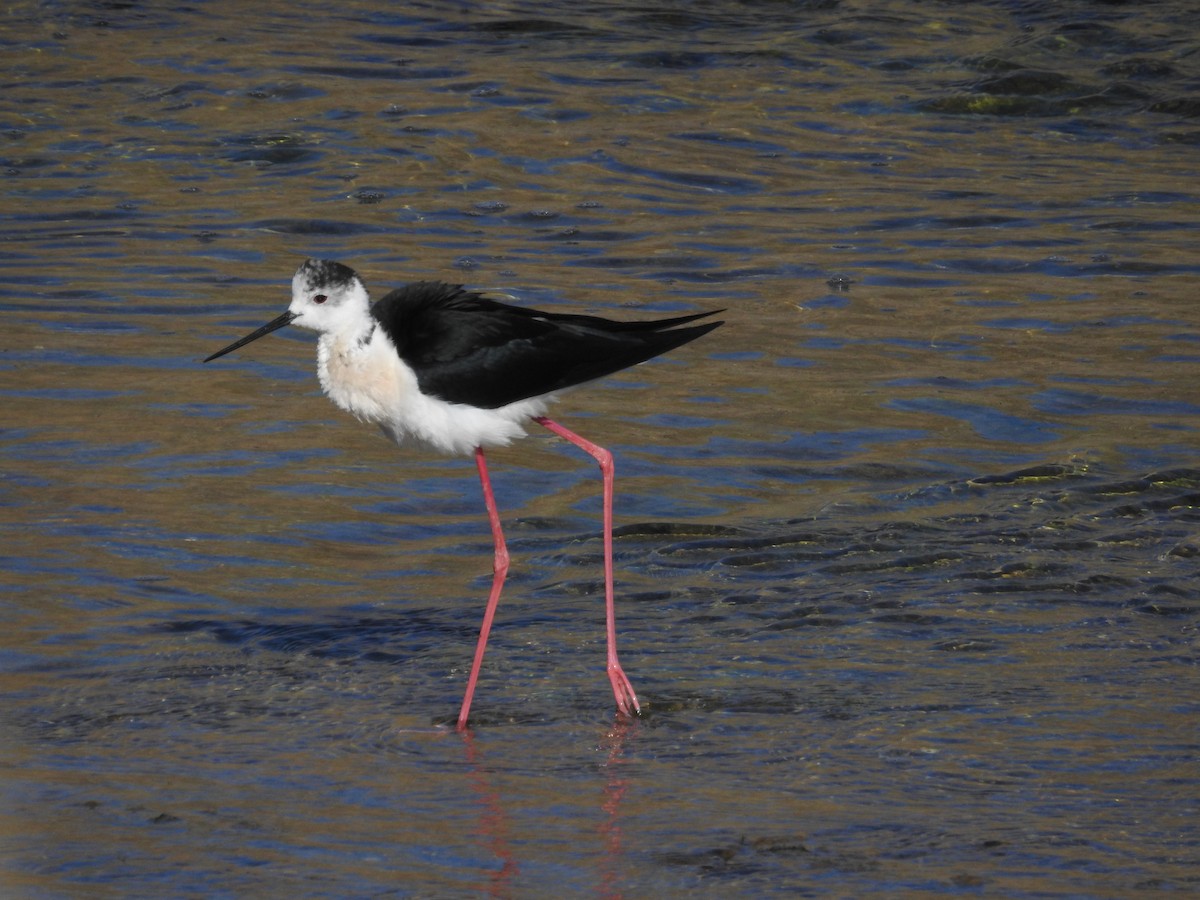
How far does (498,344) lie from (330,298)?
53cm

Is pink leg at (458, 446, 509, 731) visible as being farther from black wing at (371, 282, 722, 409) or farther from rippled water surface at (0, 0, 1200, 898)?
black wing at (371, 282, 722, 409)

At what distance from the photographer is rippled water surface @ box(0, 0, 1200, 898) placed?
4.46 meters

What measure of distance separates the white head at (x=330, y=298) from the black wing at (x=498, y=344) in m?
0.07

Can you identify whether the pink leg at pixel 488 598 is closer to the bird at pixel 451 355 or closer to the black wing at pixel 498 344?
the bird at pixel 451 355

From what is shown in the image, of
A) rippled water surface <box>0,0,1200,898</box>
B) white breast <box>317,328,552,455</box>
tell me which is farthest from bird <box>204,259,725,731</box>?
rippled water surface <box>0,0,1200,898</box>

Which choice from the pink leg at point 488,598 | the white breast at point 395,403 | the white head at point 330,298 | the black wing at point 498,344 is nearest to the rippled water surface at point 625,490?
the pink leg at point 488,598

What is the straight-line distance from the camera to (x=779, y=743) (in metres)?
4.94

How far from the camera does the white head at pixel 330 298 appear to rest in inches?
225

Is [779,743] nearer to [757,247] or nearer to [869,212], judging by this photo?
[757,247]

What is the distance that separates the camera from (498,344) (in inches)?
223

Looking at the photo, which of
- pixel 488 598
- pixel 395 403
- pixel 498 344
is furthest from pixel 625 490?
pixel 395 403

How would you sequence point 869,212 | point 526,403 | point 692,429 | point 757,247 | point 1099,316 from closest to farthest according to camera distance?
1. point 526,403
2. point 692,429
3. point 1099,316
4. point 757,247
5. point 869,212

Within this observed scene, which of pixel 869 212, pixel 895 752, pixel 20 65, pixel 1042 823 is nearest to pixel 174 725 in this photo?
pixel 895 752

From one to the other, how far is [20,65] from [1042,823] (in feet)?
37.7
